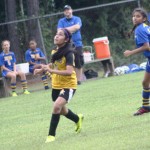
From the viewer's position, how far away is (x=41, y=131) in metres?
10.5

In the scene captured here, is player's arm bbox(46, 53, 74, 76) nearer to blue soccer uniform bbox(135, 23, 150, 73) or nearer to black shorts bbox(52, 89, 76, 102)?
black shorts bbox(52, 89, 76, 102)

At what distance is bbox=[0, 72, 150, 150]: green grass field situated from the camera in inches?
339

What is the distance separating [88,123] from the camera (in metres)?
10.7

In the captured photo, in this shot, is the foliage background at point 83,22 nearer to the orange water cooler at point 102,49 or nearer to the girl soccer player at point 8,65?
the orange water cooler at point 102,49

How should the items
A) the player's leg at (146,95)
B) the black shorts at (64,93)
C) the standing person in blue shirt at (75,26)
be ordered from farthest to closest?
1. the standing person in blue shirt at (75,26)
2. the player's leg at (146,95)
3. the black shorts at (64,93)

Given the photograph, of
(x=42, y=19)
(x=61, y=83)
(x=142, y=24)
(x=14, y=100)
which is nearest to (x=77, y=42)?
(x=14, y=100)

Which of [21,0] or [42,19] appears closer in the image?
[42,19]

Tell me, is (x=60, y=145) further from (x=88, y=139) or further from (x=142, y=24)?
(x=142, y=24)

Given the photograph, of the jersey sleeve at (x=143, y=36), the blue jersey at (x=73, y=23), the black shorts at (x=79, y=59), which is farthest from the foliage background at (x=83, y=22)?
the jersey sleeve at (x=143, y=36)

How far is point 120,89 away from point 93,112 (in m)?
4.06

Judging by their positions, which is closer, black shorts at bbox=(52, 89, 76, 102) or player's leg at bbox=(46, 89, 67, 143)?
player's leg at bbox=(46, 89, 67, 143)

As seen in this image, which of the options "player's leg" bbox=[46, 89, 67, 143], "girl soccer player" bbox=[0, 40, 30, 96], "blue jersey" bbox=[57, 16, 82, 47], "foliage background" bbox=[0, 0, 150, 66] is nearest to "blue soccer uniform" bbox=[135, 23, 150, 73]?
"player's leg" bbox=[46, 89, 67, 143]

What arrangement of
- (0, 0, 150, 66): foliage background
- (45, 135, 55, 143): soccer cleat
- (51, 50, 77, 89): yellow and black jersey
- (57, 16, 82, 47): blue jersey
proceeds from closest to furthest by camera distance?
(45, 135, 55, 143): soccer cleat
(51, 50, 77, 89): yellow and black jersey
(57, 16, 82, 47): blue jersey
(0, 0, 150, 66): foliage background

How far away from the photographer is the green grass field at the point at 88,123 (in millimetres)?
8609
